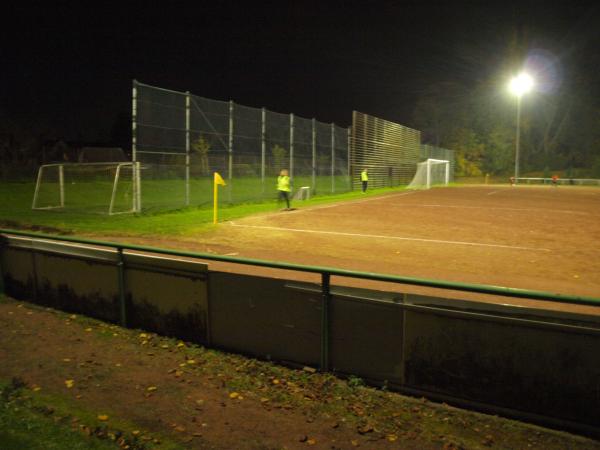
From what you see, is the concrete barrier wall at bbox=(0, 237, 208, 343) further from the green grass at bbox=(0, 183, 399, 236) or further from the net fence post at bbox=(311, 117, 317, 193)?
the net fence post at bbox=(311, 117, 317, 193)

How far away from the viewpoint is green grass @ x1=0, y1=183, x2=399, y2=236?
14.3 metres

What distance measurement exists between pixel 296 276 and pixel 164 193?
535 inches

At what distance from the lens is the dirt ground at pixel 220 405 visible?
3.96 metres

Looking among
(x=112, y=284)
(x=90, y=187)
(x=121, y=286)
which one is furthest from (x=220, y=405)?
(x=90, y=187)

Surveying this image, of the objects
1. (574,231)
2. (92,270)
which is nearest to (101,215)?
(92,270)

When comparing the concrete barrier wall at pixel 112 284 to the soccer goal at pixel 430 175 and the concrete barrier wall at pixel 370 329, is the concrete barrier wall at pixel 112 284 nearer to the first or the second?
the concrete barrier wall at pixel 370 329

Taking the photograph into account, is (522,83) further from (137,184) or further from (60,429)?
(60,429)

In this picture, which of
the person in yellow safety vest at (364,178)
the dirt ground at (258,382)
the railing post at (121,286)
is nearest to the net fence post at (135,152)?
the dirt ground at (258,382)

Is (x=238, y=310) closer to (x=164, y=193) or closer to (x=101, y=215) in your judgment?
(x=101, y=215)

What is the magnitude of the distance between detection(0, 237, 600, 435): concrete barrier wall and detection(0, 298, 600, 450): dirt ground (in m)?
0.18

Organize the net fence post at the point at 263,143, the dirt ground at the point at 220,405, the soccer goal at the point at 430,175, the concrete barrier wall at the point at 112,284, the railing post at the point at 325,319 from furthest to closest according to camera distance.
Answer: the soccer goal at the point at 430,175, the net fence post at the point at 263,143, the concrete barrier wall at the point at 112,284, the railing post at the point at 325,319, the dirt ground at the point at 220,405

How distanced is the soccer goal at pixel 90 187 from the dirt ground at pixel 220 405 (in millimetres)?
12826

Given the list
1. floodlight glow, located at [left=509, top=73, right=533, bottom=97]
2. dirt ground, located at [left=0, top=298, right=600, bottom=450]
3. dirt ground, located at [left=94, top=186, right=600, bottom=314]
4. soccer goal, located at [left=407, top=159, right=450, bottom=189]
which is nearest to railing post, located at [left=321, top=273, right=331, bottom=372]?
dirt ground, located at [left=0, top=298, right=600, bottom=450]

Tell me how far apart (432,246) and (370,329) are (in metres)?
7.86
